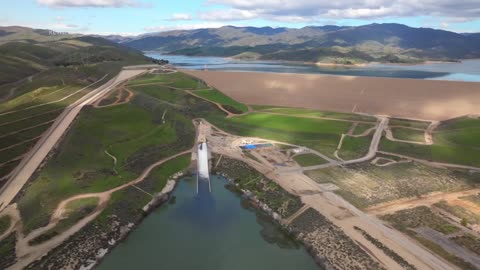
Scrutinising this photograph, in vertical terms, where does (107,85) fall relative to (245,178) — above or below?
above

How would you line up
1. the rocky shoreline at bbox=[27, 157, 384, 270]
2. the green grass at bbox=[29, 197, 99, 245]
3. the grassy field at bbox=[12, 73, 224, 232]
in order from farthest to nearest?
the grassy field at bbox=[12, 73, 224, 232] < the green grass at bbox=[29, 197, 99, 245] < the rocky shoreline at bbox=[27, 157, 384, 270]

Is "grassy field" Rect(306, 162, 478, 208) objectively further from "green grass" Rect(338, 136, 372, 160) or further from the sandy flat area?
the sandy flat area

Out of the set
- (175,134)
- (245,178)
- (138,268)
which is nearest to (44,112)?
(175,134)

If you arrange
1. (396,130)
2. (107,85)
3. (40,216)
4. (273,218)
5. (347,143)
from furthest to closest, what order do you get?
(107,85) → (396,130) → (347,143) → (273,218) → (40,216)

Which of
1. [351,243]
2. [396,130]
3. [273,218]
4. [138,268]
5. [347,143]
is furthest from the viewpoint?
[396,130]

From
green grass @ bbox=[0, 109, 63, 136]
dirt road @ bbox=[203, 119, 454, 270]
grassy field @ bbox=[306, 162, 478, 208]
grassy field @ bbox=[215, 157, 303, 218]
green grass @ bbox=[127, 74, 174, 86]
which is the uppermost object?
green grass @ bbox=[127, 74, 174, 86]

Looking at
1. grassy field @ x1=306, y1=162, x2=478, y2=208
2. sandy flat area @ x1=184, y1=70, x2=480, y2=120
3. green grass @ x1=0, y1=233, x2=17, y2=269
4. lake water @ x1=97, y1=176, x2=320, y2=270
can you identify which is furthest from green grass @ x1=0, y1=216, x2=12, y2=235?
sandy flat area @ x1=184, y1=70, x2=480, y2=120

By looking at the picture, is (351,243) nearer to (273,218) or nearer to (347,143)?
(273,218)
